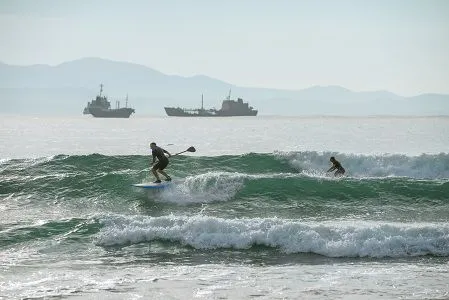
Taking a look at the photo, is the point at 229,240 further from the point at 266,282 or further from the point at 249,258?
the point at 266,282

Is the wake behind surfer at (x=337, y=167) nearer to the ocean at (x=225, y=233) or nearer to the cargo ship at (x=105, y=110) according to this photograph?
the ocean at (x=225, y=233)

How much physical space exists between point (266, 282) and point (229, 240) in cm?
384

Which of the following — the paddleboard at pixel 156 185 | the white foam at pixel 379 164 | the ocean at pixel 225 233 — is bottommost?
the ocean at pixel 225 233

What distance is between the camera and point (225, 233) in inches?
642

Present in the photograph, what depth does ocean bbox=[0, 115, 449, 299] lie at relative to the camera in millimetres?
11945

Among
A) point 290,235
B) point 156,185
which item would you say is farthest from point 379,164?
point 290,235

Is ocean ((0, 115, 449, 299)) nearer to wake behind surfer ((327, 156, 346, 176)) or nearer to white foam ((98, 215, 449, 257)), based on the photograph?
white foam ((98, 215, 449, 257))

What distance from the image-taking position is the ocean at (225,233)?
11.9 metres

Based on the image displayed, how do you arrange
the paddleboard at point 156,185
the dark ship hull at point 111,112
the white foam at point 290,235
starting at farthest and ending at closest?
the dark ship hull at point 111,112, the paddleboard at point 156,185, the white foam at point 290,235

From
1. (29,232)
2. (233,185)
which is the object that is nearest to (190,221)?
(29,232)

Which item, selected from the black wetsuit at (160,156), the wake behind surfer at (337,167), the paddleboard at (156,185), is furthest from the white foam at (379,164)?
the black wetsuit at (160,156)

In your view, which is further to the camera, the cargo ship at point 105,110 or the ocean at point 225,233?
the cargo ship at point 105,110

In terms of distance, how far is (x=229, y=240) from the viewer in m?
16.0

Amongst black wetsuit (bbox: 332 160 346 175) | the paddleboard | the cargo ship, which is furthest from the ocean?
the cargo ship
